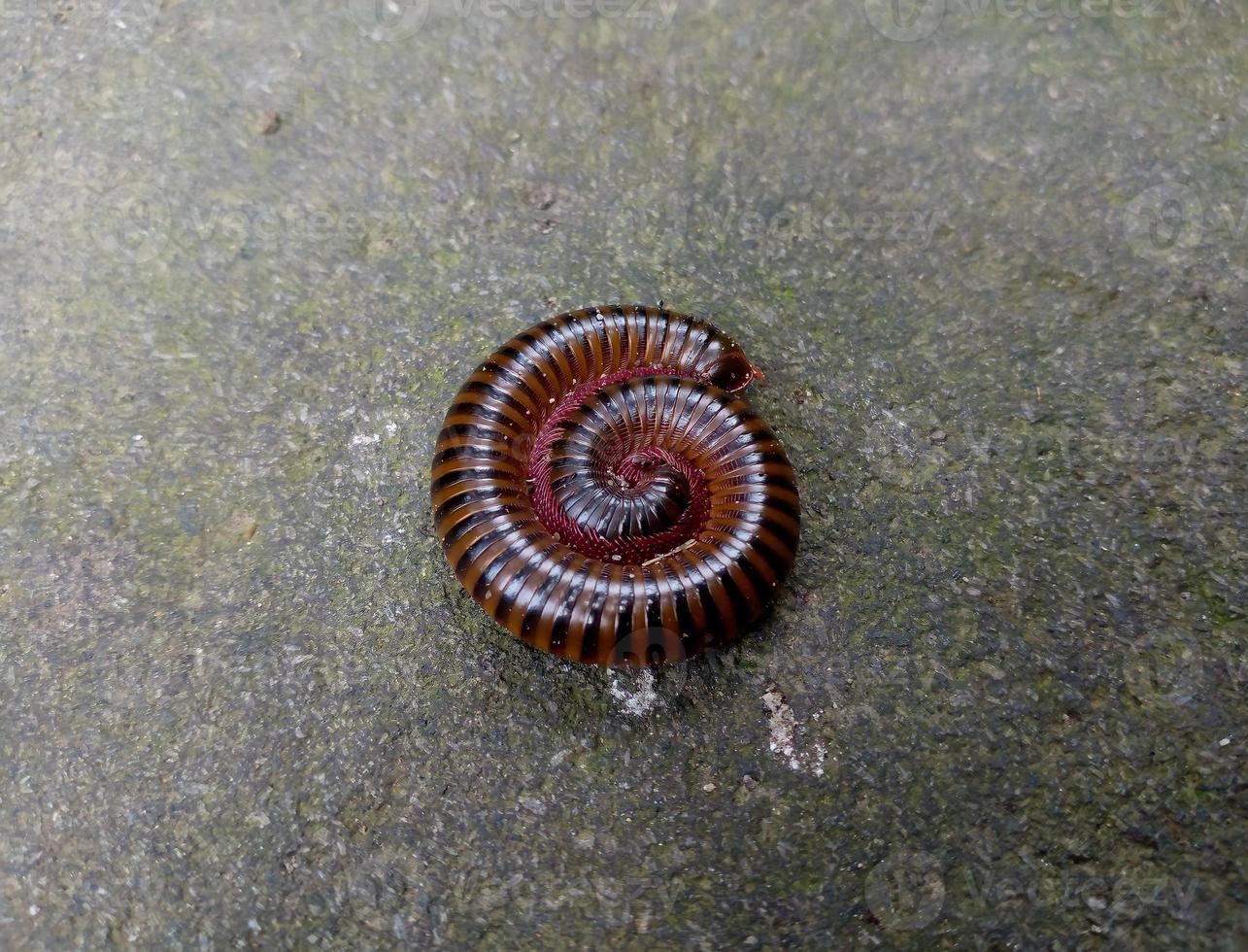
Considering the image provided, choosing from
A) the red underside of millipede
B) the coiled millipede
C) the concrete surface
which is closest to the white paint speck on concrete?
the concrete surface

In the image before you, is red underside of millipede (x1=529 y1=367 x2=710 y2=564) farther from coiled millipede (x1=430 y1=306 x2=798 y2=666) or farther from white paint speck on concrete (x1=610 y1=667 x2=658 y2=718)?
white paint speck on concrete (x1=610 y1=667 x2=658 y2=718)

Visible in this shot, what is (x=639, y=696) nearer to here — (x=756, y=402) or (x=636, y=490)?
(x=636, y=490)

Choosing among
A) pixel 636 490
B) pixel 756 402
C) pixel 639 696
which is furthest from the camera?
pixel 756 402

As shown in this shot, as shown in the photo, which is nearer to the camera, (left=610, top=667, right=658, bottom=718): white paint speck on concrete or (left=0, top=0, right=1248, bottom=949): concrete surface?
(left=0, top=0, right=1248, bottom=949): concrete surface

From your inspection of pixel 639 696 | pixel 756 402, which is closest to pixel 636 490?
pixel 756 402

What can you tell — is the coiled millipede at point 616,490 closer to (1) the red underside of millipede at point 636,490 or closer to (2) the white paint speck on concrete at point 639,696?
(1) the red underside of millipede at point 636,490

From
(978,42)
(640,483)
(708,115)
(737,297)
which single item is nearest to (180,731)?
(640,483)

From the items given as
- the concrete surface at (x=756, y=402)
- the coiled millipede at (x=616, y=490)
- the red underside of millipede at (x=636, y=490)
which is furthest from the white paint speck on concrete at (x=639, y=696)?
the red underside of millipede at (x=636, y=490)
